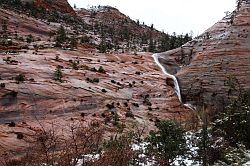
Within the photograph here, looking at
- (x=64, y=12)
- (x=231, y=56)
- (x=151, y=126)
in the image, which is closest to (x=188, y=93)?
(x=231, y=56)

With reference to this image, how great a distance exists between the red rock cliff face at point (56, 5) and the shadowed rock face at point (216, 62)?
31.2m

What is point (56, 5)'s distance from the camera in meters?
77.9

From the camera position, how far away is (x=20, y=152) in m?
22.6

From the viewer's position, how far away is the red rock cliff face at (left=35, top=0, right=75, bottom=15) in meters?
73.6

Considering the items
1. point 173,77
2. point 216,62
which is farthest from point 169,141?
point 216,62

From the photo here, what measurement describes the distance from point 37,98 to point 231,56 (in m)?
21.5

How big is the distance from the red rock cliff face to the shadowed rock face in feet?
102

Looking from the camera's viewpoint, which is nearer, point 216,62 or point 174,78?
point 216,62

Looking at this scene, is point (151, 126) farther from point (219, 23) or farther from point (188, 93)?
point (219, 23)

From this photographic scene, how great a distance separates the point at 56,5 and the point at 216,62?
143 feet

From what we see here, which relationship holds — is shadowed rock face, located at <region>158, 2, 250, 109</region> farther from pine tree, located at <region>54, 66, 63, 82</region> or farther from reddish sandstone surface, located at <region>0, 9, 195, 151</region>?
pine tree, located at <region>54, 66, 63, 82</region>

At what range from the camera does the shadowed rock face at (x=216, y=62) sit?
38.3 metres

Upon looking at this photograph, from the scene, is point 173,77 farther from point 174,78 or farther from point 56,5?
point 56,5

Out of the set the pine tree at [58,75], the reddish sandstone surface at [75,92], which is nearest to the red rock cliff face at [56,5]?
the reddish sandstone surface at [75,92]
